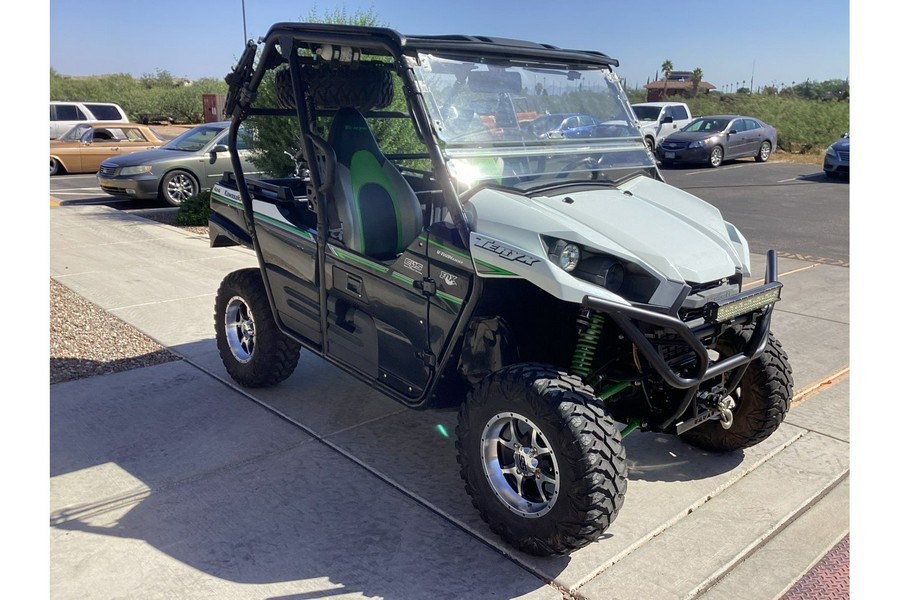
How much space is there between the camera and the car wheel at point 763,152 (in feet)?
73.2

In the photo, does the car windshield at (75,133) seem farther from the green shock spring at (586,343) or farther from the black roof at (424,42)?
the green shock spring at (586,343)

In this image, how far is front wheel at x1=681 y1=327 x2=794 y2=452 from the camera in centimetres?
391

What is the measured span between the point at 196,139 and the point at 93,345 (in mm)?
8699

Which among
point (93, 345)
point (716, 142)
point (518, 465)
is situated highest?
point (716, 142)

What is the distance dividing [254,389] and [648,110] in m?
20.6

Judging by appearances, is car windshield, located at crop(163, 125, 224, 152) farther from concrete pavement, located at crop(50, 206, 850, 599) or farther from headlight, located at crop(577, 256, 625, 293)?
headlight, located at crop(577, 256, 625, 293)

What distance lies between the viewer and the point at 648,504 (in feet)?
12.2

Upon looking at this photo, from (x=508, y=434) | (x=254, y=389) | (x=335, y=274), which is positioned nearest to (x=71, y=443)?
(x=254, y=389)

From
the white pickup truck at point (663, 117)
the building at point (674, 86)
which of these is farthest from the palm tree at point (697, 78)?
the white pickup truck at point (663, 117)

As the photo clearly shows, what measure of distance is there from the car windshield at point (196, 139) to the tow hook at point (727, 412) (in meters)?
11.6

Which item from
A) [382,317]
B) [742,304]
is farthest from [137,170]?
[742,304]

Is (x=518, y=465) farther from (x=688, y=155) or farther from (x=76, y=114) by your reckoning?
(x=76, y=114)

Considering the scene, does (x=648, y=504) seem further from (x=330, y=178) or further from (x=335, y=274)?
(x=330, y=178)

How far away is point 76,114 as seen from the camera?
2059 cm
